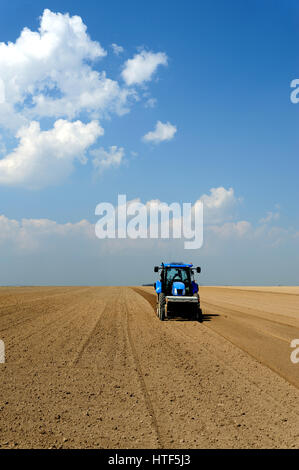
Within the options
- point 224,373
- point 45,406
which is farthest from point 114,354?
point 45,406

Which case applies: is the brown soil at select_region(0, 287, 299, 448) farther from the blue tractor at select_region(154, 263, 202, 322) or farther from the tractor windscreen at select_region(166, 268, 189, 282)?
the tractor windscreen at select_region(166, 268, 189, 282)

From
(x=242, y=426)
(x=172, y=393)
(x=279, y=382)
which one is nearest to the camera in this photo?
(x=242, y=426)

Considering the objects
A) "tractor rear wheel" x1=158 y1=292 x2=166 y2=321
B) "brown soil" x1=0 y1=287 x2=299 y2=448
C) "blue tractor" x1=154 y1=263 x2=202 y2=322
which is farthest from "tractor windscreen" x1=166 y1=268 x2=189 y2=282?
"brown soil" x1=0 y1=287 x2=299 y2=448

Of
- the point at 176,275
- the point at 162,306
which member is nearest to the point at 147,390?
the point at 162,306

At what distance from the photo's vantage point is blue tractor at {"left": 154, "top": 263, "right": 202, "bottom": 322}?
60.3 ft

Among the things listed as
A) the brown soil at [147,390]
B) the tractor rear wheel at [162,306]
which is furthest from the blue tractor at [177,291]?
the brown soil at [147,390]

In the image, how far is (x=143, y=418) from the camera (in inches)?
239

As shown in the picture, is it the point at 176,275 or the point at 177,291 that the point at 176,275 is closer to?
the point at 176,275

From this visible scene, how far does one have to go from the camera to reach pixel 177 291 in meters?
19.0

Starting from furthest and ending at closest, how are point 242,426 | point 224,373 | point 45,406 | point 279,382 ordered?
point 224,373 → point 279,382 → point 45,406 → point 242,426

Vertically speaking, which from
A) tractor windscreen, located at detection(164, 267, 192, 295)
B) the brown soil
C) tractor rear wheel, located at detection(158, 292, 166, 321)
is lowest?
the brown soil
